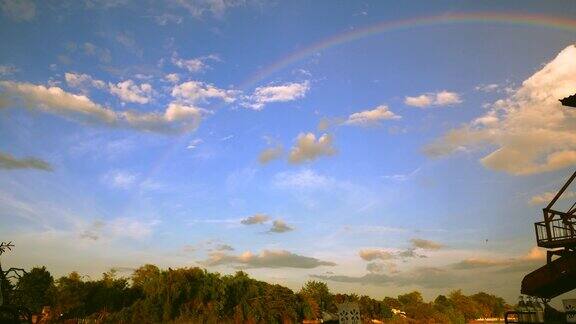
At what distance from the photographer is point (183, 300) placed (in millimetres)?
64500

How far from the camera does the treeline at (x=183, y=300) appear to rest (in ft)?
183

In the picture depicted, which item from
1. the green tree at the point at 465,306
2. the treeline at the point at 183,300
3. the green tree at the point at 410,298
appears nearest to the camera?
the treeline at the point at 183,300

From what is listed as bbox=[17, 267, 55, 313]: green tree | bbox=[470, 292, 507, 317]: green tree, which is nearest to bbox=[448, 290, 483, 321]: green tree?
bbox=[470, 292, 507, 317]: green tree

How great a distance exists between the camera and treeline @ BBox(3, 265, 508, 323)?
183 ft

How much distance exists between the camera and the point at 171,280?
64312 mm

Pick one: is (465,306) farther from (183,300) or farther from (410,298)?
(183,300)

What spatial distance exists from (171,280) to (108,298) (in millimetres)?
14018

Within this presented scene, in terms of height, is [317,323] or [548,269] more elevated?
[548,269]

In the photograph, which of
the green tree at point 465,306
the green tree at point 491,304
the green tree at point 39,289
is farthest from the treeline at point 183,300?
the green tree at point 491,304

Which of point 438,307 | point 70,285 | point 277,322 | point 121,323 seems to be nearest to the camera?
point 121,323

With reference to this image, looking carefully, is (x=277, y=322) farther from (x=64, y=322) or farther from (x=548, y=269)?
(x=548, y=269)

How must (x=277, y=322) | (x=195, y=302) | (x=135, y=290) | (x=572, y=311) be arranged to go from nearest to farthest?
(x=572, y=311) < (x=277, y=322) < (x=195, y=302) < (x=135, y=290)

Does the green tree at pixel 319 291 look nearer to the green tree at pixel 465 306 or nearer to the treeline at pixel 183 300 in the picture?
the treeline at pixel 183 300

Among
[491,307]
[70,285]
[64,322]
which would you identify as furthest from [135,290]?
[491,307]
